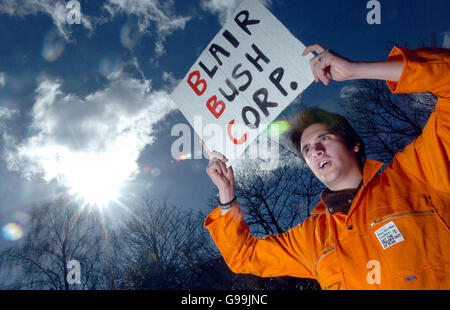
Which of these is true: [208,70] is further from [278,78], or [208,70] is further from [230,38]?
→ [278,78]

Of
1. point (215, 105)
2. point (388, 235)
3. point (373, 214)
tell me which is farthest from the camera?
point (215, 105)

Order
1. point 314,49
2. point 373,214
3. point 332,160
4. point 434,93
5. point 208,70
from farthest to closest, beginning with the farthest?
point 208,70, point 332,160, point 314,49, point 373,214, point 434,93

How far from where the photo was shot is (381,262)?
146 cm

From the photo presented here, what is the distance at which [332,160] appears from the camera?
2.10 metres

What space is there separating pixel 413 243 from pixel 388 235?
125mm

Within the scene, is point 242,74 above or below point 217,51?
below

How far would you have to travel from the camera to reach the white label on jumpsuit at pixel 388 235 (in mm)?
1449

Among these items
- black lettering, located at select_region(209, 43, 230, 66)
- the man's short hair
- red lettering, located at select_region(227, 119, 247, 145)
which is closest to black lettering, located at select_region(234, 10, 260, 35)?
black lettering, located at select_region(209, 43, 230, 66)

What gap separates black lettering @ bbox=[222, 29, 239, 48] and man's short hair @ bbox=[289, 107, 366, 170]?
1116 millimetres

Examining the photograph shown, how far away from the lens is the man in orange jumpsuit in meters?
1.36

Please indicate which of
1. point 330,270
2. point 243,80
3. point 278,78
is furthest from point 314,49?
point 330,270

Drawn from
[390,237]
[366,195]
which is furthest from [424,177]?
[390,237]

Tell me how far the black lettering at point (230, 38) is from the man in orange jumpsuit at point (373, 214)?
817 mm
